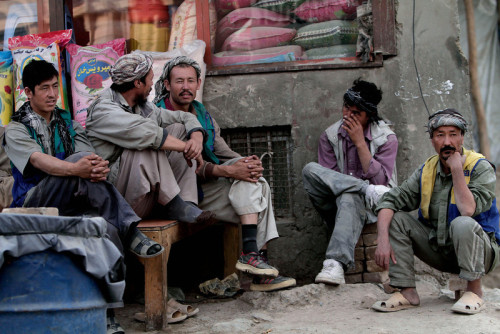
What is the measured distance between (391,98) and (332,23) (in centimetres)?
80

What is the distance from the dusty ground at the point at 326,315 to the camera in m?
3.40

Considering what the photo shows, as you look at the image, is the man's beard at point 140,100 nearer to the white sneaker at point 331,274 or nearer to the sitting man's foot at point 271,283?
the sitting man's foot at point 271,283

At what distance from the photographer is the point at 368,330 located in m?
3.38

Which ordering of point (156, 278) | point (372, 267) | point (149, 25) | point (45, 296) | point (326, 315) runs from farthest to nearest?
point (149, 25) < point (372, 267) < point (326, 315) < point (156, 278) < point (45, 296)

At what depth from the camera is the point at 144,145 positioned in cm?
377

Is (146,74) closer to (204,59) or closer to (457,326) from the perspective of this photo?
(204,59)

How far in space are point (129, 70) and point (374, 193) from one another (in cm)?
183

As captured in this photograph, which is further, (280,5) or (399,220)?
(280,5)

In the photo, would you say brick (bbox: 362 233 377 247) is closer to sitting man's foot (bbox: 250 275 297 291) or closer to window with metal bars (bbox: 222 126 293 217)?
sitting man's foot (bbox: 250 275 297 291)

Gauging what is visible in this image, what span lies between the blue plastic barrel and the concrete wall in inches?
114

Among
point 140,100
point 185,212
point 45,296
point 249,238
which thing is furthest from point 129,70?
point 45,296

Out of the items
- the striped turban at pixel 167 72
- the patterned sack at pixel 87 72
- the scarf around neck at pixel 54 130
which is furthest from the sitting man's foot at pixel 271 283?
the patterned sack at pixel 87 72

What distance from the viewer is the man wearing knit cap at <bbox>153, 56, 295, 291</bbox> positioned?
159 inches

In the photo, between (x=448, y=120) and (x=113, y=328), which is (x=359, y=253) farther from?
(x=113, y=328)
